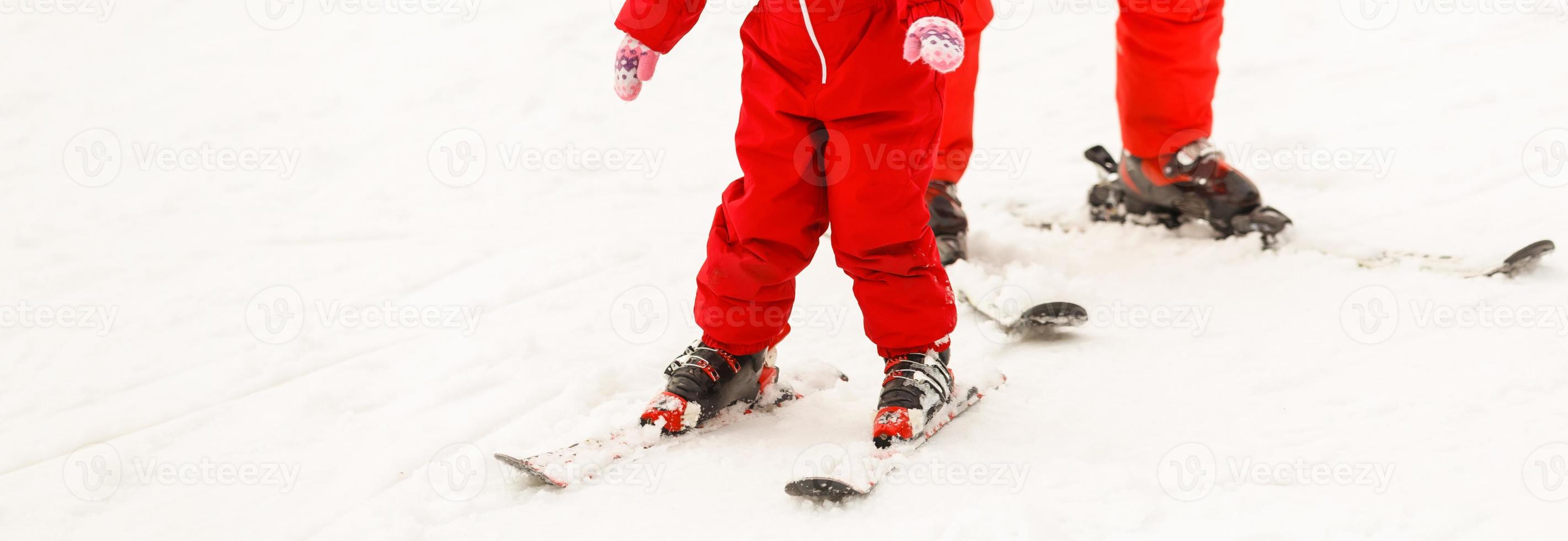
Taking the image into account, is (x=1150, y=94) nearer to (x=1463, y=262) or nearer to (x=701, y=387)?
(x=1463, y=262)

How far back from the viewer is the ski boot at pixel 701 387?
6.81 feet

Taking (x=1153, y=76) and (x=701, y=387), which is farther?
(x=1153, y=76)

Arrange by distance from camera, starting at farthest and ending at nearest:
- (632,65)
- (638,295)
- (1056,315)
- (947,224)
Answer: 1. (947,224)
2. (638,295)
3. (1056,315)
4. (632,65)

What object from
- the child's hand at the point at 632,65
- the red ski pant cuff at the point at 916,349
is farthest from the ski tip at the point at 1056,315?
the child's hand at the point at 632,65

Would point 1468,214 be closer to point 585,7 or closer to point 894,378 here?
point 894,378

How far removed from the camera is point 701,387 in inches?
82.2

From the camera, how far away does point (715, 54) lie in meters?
4.79

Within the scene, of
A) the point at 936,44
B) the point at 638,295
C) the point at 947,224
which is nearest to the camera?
the point at 936,44

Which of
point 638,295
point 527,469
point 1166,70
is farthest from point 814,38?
point 1166,70

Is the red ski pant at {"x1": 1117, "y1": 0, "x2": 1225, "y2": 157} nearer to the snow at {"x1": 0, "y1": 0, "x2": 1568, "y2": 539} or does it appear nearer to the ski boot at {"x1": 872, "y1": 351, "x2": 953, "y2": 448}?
the snow at {"x1": 0, "y1": 0, "x2": 1568, "y2": 539}

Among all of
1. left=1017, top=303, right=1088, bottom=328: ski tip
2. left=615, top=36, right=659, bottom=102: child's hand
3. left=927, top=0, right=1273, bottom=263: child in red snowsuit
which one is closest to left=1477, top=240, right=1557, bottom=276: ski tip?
left=927, top=0, right=1273, bottom=263: child in red snowsuit

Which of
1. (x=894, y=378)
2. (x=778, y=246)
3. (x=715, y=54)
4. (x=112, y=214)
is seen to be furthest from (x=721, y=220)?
(x=715, y=54)

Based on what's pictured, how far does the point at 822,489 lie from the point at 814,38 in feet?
2.42

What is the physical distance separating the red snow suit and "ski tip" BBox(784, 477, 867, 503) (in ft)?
1.27
